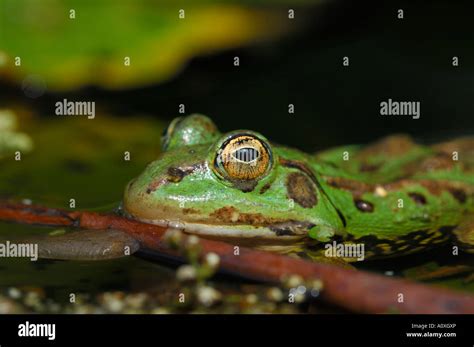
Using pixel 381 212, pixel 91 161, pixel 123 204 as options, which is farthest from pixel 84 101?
pixel 381 212

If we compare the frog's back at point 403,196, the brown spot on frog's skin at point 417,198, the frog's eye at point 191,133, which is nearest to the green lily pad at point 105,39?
the frog's eye at point 191,133

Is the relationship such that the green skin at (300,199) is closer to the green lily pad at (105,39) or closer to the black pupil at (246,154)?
the black pupil at (246,154)

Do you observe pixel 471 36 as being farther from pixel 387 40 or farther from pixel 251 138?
pixel 251 138

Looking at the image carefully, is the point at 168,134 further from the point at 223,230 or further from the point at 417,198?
the point at 417,198

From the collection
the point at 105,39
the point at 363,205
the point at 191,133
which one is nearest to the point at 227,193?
the point at 191,133

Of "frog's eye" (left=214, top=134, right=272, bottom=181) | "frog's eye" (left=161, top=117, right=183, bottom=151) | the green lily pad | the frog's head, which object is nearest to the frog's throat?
the frog's head

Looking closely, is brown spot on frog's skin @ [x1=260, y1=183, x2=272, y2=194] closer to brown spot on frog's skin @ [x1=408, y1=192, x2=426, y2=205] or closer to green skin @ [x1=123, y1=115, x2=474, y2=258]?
green skin @ [x1=123, y1=115, x2=474, y2=258]
